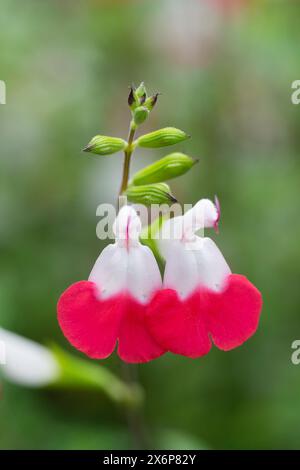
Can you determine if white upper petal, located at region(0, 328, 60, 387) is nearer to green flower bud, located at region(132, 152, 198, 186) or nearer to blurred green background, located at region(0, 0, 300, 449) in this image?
blurred green background, located at region(0, 0, 300, 449)

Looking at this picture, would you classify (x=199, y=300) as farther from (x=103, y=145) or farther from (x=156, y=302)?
(x=103, y=145)

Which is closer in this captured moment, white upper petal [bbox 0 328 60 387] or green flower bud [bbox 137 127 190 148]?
green flower bud [bbox 137 127 190 148]

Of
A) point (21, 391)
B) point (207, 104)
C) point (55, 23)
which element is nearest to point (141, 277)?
point (21, 391)

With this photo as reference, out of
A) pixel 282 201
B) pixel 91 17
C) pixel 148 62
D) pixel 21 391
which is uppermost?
pixel 91 17

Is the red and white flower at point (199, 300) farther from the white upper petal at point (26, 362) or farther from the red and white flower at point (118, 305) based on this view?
the white upper petal at point (26, 362)

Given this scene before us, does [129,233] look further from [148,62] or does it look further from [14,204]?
[148,62]

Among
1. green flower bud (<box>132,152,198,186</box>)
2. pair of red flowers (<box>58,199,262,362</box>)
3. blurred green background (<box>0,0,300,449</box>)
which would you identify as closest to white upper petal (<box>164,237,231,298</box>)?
pair of red flowers (<box>58,199,262,362</box>)
